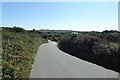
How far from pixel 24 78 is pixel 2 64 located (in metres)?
2.04

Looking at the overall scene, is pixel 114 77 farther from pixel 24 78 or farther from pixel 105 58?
pixel 105 58

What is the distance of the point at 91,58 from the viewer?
22516 millimetres

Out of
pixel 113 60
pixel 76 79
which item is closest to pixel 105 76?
pixel 76 79

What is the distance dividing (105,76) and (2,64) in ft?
16.8

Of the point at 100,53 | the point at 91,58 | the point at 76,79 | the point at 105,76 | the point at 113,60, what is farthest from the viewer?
the point at 91,58

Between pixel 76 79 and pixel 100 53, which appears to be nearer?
pixel 76 79

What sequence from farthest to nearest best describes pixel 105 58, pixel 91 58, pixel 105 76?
pixel 91 58, pixel 105 58, pixel 105 76

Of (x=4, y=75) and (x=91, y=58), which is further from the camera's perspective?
(x=91, y=58)

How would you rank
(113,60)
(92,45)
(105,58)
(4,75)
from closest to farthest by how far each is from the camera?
(4,75) < (113,60) < (105,58) < (92,45)

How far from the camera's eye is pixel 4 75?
1153 cm

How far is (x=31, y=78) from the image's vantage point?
1273cm

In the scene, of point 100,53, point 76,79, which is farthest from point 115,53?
point 76,79

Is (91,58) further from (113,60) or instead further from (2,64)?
(2,64)

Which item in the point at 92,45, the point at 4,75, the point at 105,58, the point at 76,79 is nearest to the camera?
the point at 4,75
